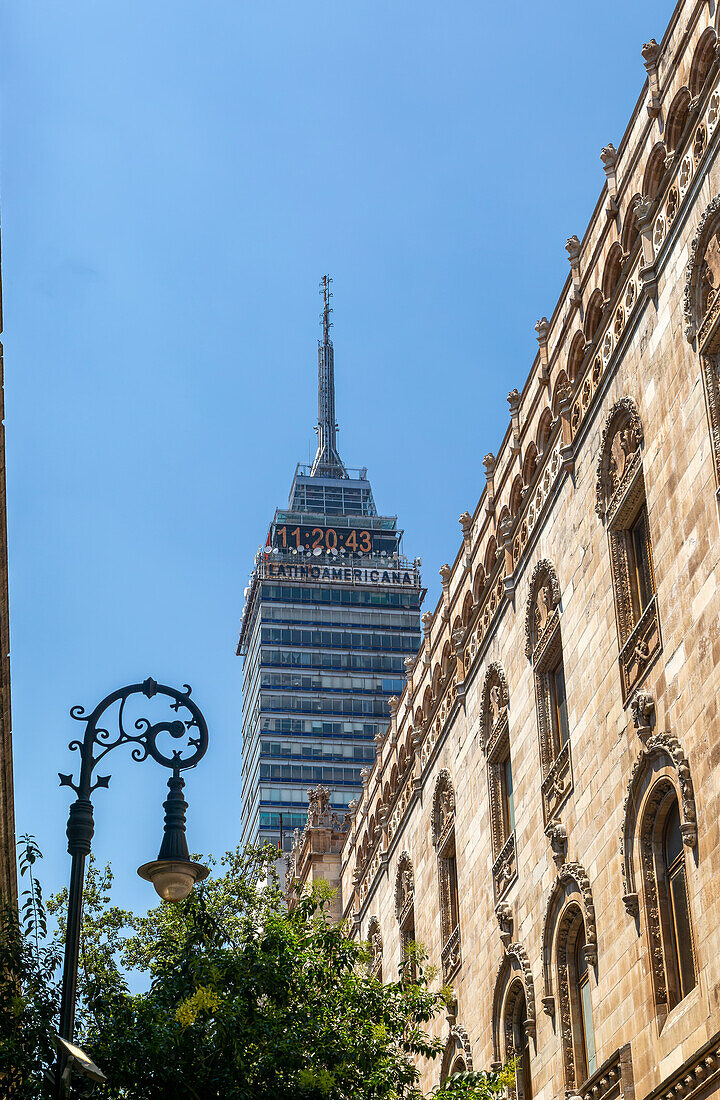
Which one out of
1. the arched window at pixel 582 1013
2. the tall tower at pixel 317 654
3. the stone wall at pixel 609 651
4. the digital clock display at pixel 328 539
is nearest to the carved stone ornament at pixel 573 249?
the stone wall at pixel 609 651

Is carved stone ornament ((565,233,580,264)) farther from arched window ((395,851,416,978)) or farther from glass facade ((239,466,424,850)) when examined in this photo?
glass facade ((239,466,424,850))

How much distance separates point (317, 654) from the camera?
436 ft

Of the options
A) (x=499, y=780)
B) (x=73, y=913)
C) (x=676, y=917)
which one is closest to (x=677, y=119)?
(x=676, y=917)

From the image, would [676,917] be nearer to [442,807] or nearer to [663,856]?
[663,856]

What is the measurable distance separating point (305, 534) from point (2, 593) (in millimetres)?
118690

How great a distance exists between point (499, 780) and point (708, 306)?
13232 millimetres

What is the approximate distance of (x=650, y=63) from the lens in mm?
24422

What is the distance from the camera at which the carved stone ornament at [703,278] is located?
20.9 m

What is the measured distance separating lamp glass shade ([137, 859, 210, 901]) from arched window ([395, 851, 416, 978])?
22831mm

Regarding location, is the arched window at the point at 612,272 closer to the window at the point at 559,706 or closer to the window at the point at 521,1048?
the window at the point at 559,706

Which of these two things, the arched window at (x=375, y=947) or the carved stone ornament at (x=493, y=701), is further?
the arched window at (x=375, y=947)

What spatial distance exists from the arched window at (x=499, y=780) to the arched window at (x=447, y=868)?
3.57m

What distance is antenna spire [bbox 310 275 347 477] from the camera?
156m

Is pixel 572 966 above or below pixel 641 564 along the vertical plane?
below
